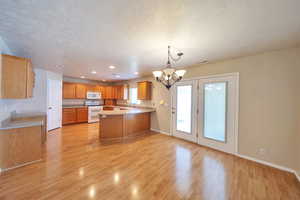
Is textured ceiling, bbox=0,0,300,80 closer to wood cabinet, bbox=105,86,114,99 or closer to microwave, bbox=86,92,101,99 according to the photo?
microwave, bbox=86,92,101,99

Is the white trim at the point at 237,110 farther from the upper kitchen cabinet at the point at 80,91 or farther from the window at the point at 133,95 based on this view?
the upper kitchen cabinet at the point at 80,91

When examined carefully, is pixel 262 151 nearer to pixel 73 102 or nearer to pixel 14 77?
pixel 14 77

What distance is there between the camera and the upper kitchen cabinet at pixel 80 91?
625 centimetres

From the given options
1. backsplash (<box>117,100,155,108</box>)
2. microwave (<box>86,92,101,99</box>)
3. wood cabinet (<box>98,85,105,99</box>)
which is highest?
wood cabinet (<box>98,85,105,99</box>)

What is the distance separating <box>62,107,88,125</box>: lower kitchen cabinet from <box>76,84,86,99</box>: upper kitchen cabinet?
0.68 meters

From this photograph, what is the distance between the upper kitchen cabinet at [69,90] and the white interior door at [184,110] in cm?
520

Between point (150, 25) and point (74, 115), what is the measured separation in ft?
20.1

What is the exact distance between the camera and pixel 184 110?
419 centimetres

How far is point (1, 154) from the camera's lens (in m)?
2.21

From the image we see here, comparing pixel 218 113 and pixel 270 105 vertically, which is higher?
pixel 270 105

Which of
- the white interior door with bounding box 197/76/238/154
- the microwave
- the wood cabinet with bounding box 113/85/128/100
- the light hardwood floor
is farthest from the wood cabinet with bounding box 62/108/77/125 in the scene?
the white interior door with bounding box 197/76/238/154

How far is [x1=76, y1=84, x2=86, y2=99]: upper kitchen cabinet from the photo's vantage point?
6251mm

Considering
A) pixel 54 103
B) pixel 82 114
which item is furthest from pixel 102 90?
pixel 54 103

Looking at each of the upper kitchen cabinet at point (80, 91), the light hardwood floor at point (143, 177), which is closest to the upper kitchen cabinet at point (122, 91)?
the upper kitchen cabinet at point (80, 91)
